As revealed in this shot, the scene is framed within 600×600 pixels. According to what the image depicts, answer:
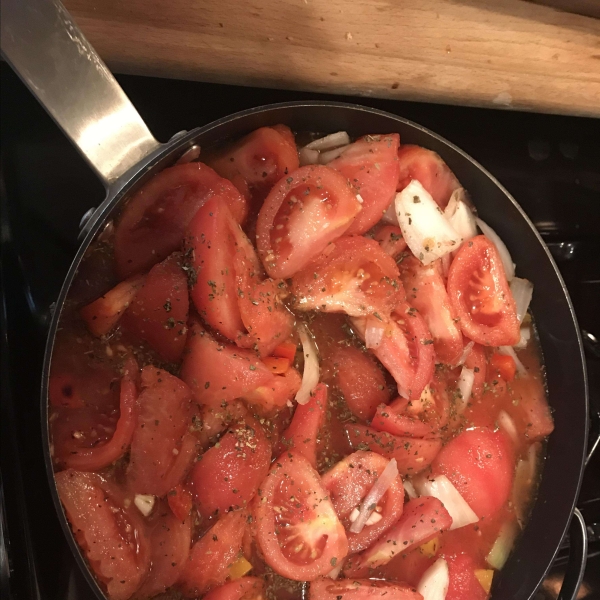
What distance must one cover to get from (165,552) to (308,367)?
1.77ft

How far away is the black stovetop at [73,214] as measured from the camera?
1328mm

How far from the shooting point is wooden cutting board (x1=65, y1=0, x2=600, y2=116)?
1438 mm

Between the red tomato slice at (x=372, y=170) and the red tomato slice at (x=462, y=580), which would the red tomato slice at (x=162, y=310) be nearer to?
the red tomato slice at (x=372, y=170)

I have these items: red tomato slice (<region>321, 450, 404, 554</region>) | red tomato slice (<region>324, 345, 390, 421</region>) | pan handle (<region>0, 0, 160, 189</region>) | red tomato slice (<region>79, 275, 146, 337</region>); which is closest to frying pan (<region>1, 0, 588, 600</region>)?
pan handle (<region>0, 0, 160, 189</region>)

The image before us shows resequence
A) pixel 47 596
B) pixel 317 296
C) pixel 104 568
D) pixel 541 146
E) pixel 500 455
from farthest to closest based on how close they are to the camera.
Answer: pixel 541 146 → pixel 500 455 → pixel 317 296 → pixel 47 596 → pixel 104 568

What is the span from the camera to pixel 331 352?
Answer: 1.52 metres

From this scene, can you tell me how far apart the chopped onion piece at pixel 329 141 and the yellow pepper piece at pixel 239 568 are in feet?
3.51

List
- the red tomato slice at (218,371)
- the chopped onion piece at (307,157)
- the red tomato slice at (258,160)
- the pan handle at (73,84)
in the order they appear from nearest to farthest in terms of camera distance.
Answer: the pan handle at (73,84) → the red tomato slice at (218,371) → the red tomato slice at (258,160) → the chopped onion piece at (307,157)

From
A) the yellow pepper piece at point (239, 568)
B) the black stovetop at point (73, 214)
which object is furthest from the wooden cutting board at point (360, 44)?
the yellow pepper piece at point (239, 568)

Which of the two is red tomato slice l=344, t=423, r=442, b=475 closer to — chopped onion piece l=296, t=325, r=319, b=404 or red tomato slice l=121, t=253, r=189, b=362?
chopped onion piece l=296, t=325, r=319, b=404

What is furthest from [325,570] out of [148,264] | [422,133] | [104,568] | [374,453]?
[422,133]

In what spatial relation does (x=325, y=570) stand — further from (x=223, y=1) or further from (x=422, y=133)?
(x=223, y=1)

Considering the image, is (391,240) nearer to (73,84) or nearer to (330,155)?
(330,155)

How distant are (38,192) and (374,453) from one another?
3.63ft
